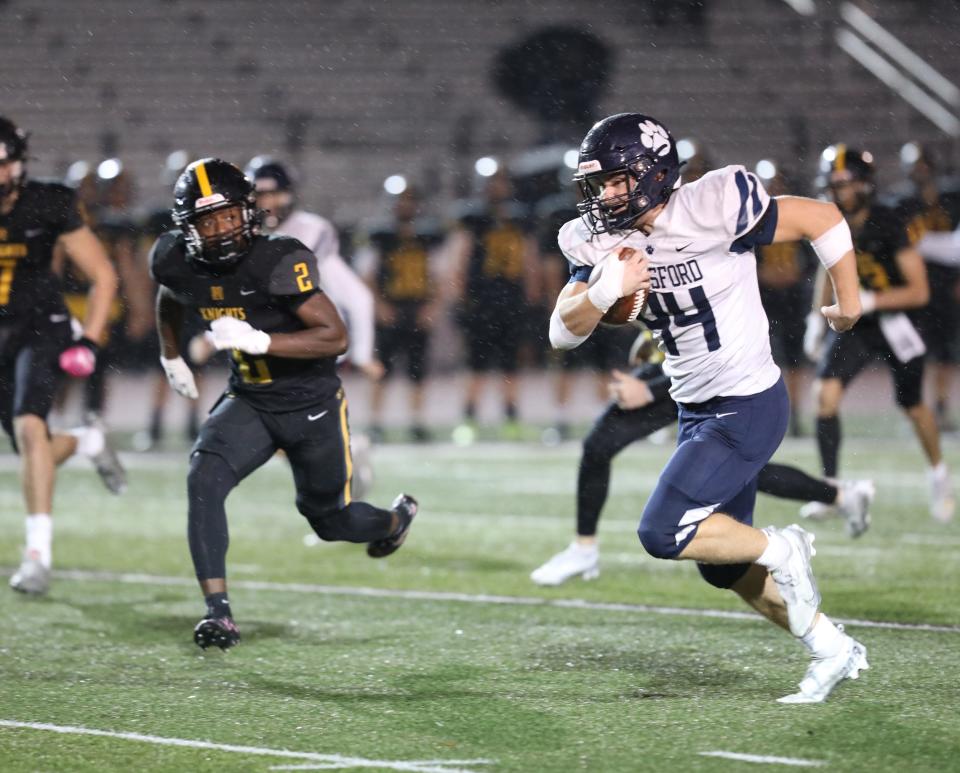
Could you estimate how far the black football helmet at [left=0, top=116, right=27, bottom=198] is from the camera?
19.7 feet

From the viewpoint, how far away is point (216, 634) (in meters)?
4.77

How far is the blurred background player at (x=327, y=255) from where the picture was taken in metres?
7.40

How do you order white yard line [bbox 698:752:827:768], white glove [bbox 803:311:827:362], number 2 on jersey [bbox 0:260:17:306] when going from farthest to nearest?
white glove [bbox 803:311:827:362]
number 2 on jersey [bbox 0:260:17:306]
white yard line [bbox 698:752:827:768]

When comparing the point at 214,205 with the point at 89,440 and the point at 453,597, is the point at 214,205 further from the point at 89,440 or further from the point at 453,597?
the point at 89,440

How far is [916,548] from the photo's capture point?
6.99 meters

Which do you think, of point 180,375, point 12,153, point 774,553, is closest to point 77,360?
point 12,153

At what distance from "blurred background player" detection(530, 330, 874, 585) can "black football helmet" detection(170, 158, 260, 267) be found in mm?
1621

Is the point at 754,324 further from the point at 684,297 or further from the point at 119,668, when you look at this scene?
the point at 119,668

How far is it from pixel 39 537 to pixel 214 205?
6.26ft

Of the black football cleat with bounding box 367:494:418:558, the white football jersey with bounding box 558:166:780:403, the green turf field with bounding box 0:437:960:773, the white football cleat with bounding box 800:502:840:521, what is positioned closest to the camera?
the green turf field with bounding box 0:437:960:773

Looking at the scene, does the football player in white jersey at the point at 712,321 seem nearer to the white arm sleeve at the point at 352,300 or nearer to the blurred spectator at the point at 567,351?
the white arm sleeve at the point at 352,300

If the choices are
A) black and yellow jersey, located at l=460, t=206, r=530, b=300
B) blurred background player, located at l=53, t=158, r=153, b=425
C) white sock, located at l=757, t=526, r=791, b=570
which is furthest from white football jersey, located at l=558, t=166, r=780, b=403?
black and yellow jersey, located at l=460, t=206, r=530, b=300

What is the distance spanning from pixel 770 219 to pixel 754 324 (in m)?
0.29

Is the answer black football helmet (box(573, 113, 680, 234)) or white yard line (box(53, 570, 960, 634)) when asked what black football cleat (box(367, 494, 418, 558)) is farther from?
black football helmet (box(573, 113, 680, 234))
